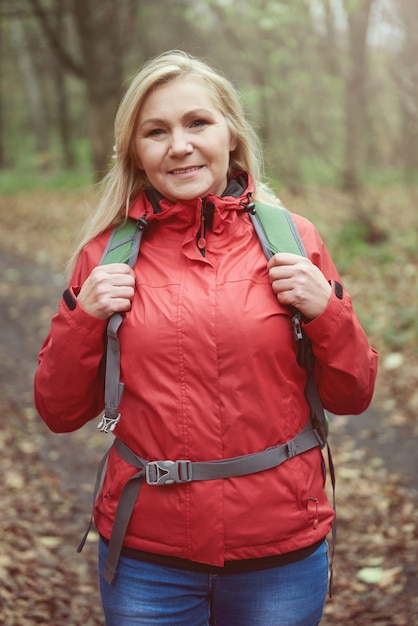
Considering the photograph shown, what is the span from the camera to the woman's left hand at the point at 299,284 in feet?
6.90

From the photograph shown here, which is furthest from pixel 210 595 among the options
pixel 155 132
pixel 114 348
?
pixel 155 132

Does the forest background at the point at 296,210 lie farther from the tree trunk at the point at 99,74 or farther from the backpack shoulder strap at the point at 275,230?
the backpack shoulder strap at the point at 275,230

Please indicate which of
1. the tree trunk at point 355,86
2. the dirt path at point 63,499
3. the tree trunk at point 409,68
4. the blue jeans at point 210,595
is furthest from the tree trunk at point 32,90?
the blue jeans at point 210,595

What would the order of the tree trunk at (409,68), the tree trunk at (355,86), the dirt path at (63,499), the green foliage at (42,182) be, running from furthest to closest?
1. the green foliage at (42,182)
2. the tree trunk at (355,86)
3. the tree trunk at (409,68)
4. the dirt path at (63,499)

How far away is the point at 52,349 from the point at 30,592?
2.31m

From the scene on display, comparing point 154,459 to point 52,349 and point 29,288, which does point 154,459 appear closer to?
point 52,349

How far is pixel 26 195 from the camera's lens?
19609 mm

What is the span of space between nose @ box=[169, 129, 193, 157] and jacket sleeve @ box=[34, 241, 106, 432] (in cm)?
57

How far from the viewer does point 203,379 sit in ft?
6.78

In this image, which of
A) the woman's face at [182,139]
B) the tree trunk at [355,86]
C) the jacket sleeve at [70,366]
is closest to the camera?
the jacket sleeve at [70,366]

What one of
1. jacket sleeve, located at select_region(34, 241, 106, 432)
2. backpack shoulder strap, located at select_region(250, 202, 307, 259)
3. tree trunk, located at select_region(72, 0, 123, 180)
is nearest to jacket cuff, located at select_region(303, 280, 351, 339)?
backpack shoulder strap, located at select_region(250, 202, 307, 259)

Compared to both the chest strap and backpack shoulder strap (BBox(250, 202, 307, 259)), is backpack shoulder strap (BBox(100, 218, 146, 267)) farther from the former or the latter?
the chest strap

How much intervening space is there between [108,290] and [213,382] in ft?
1.43

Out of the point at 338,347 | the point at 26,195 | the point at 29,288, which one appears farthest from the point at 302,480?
the point at 26,195
